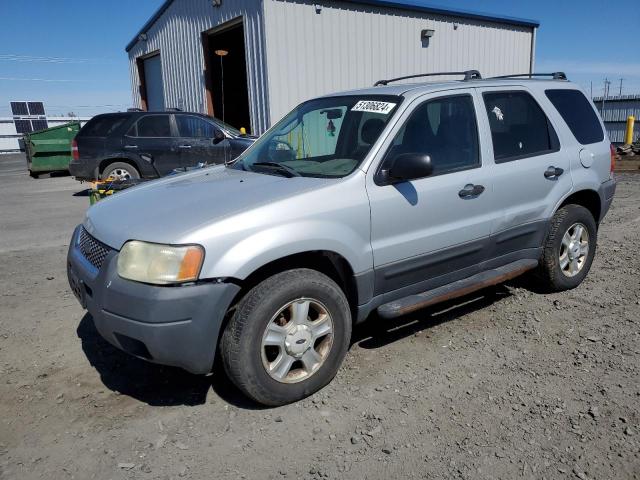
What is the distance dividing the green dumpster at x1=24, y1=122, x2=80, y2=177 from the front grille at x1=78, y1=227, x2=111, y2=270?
1391 centimetres

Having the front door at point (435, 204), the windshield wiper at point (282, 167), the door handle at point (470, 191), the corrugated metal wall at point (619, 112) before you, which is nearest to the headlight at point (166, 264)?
the windshield wiper at point (282, 167)

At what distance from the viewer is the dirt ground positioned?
2576mm

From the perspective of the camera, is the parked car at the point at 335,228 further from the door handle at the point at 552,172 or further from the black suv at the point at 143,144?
the black suv at the point at 143,144

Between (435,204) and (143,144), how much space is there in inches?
333

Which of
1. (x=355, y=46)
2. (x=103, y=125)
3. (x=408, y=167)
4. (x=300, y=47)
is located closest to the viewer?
(x=408, y=167)

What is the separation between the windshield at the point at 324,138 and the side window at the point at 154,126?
703cm

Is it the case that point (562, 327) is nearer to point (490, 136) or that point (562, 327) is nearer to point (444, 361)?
point (444, 361)

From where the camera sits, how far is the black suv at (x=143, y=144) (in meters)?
10.5

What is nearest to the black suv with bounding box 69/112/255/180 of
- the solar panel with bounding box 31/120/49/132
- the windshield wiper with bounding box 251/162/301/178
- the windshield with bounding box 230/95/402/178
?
the windshield with bounding box 230/95/402/178

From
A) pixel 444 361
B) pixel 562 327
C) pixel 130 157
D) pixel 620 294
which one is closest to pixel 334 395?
pixel 444 361

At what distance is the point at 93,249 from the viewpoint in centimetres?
315

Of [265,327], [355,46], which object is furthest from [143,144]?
[265,327]

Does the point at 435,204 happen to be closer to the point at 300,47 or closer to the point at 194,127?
the point at 194,127

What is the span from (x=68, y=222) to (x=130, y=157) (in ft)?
8.43
